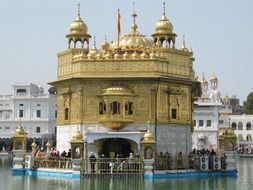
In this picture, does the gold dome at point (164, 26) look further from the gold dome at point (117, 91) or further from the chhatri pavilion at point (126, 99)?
the gold dome at point (117, 91)

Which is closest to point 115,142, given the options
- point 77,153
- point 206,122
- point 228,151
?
point 77,153

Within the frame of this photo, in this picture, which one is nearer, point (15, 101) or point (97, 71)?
point (97, 71)

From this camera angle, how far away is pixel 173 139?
30.2m

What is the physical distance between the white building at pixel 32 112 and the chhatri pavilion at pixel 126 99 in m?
41.2

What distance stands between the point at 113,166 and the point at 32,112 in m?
46.7

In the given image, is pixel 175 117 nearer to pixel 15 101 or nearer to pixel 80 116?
pixel 80 116

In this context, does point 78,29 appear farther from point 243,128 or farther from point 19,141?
point 243,128

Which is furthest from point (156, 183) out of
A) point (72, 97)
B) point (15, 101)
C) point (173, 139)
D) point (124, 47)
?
point (15, 101)

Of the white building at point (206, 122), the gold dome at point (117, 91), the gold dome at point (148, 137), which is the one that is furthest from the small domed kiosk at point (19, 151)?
the white building at point (206, 122)

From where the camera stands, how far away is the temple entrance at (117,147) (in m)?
30.2

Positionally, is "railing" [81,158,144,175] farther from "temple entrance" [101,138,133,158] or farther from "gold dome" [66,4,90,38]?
"gold dome" [66,4,90,38]

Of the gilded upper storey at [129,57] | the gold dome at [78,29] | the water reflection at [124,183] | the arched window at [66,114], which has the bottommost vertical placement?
the water reflection at [124,183]

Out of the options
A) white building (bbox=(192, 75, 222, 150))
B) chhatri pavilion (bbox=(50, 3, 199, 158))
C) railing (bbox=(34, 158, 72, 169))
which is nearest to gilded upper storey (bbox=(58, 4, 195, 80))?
chhatri pavilion (bbox=(50, 3, 199, 158))

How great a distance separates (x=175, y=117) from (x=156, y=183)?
265 inches
